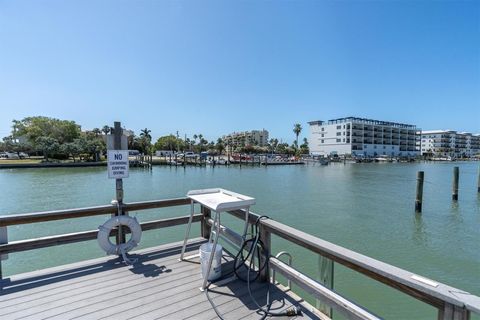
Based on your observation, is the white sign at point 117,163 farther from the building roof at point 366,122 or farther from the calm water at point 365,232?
the building roof at point 366,122

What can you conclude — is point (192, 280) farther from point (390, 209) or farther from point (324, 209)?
point (390, 209)

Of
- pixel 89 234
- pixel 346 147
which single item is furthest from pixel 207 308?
pixel 346 147

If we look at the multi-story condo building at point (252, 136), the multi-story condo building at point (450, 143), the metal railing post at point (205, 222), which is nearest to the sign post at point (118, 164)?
the metal railing post at point (205, 222)

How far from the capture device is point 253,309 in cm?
238

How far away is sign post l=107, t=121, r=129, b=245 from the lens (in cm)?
352

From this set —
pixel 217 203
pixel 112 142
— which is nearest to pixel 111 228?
pixel 112 142

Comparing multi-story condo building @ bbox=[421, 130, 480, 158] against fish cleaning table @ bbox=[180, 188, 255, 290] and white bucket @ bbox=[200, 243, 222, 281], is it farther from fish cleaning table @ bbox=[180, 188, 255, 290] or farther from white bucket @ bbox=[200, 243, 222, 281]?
white bucket @ bbox=[200, 243, 222, 281]

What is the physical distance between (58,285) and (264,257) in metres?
2.27

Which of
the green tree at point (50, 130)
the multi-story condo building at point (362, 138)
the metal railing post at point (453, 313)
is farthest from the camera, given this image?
the multi-story condo building at point (362, 138)

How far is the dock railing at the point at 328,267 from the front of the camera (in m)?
1.22

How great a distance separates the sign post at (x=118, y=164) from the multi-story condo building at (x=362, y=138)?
79838mm

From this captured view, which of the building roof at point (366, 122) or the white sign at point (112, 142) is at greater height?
the building roof at point (366, 122)

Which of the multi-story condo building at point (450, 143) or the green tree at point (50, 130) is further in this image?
the multi-story condo building at point (450, 143)

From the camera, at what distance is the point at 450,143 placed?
4247 inches
